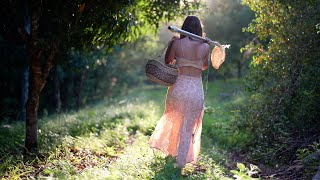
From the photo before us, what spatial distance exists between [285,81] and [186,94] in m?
2.75

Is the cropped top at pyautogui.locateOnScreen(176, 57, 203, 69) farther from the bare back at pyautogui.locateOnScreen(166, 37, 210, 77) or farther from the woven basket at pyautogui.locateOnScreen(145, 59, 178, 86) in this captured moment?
the woven basket at pyautogui.locateOnScreen(145, 59, 178, 86)

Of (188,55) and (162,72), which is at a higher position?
(188,55)

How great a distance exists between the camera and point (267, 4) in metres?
8.41

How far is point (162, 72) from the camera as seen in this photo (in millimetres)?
6184

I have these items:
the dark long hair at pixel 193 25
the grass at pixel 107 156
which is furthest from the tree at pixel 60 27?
the dark long hair at pixel 193 25

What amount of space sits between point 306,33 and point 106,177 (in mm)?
5076

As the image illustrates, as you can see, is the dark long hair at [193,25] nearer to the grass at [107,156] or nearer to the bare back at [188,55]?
the bare back at [188,55]

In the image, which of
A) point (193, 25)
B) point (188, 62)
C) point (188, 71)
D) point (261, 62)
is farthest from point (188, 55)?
point (261, 62)

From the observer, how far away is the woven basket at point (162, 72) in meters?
6.19

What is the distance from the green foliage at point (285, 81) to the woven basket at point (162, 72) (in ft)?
9.15

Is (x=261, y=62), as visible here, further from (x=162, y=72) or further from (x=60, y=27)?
(x=60, y=27)

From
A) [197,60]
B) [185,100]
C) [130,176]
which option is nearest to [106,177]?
[130,176]

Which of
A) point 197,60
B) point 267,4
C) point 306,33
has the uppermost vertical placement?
point 267,4

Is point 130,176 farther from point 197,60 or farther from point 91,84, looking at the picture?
point 91,84
